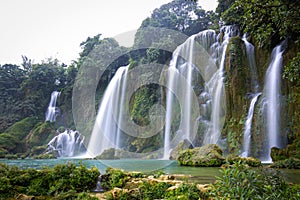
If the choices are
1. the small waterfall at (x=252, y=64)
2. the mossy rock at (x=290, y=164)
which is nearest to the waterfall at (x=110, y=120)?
the small waterfall at (x=252, y=64)

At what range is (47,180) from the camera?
6066 mm

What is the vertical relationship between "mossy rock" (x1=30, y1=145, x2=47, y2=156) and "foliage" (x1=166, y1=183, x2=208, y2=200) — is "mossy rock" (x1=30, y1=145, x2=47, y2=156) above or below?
below

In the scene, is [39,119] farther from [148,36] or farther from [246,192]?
[246,192]

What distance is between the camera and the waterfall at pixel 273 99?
14.1 meters

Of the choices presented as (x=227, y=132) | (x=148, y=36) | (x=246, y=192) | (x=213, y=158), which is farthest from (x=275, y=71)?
(x=148, y=36)

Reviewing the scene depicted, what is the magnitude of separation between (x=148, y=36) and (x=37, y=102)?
19419 mm

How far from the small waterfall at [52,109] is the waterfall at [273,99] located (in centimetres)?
2867

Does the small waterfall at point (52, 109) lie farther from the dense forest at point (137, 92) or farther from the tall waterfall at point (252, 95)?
the tall waterfall at point (252, 95)

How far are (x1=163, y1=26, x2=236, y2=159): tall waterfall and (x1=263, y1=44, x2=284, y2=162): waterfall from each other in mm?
3125

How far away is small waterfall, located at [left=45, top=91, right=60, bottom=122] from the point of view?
3597cm

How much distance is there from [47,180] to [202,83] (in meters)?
16.6

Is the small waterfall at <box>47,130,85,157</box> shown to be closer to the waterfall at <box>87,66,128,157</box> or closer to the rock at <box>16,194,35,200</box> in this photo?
the waterfall at <box>87,66,128,157</box>

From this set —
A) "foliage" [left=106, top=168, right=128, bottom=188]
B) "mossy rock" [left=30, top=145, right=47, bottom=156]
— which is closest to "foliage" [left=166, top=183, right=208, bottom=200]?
"foliage" [left=106, top=168, right=128, bottom=188]

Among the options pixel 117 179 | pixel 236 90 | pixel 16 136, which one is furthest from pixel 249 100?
pixel 16 136
